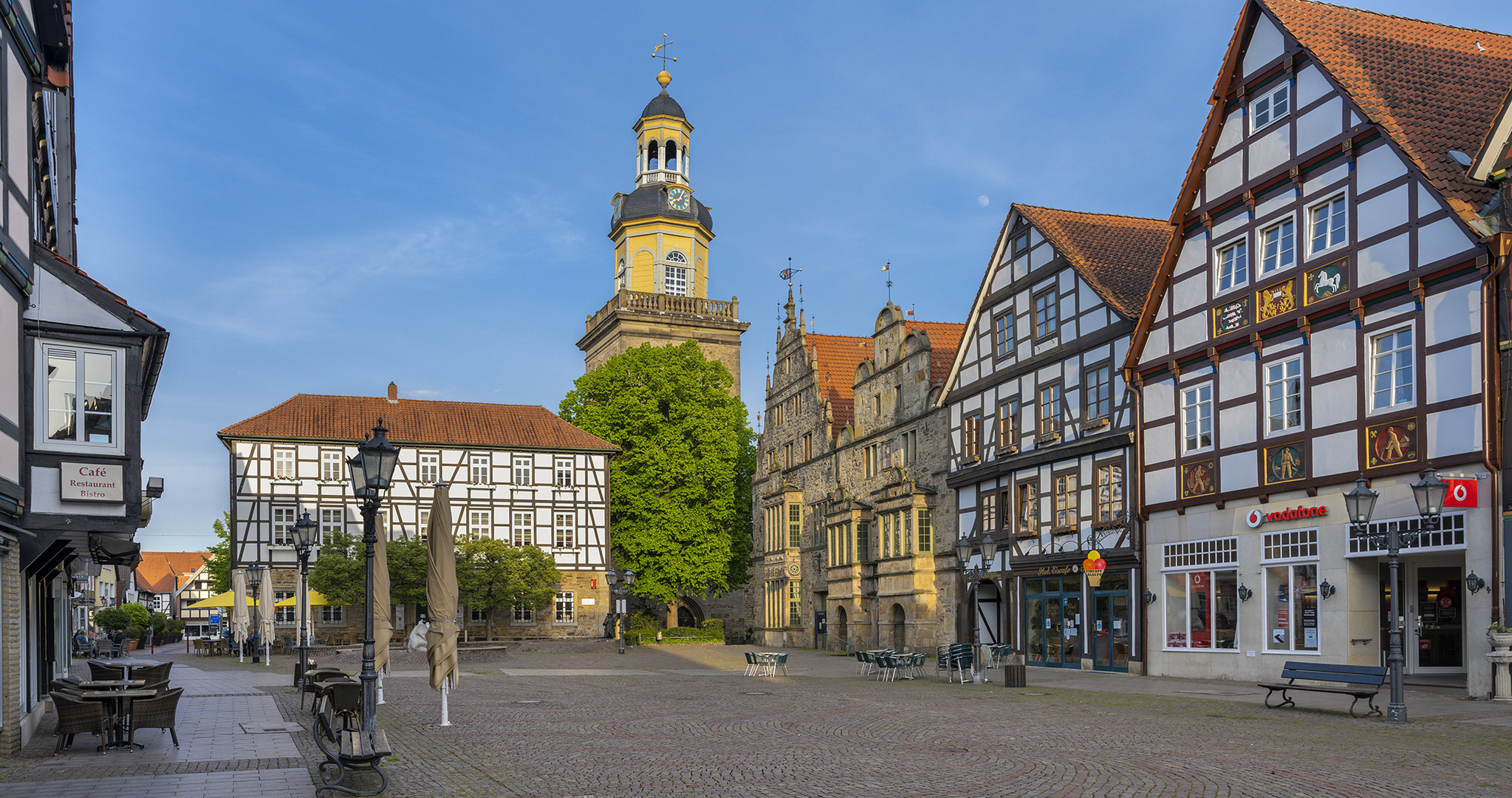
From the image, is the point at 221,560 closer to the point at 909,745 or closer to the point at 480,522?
the point at 480,522

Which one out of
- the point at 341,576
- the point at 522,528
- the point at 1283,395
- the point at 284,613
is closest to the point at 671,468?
the point at 522,528

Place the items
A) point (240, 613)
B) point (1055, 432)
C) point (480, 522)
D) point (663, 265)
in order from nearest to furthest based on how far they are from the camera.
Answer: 1. point (1055, 432)
2. point (240, 613)
3. point (480, 522)
4. point (663, 265)

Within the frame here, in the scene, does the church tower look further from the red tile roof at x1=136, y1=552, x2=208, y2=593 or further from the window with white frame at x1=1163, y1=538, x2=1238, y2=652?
the red tile roof at x1=136, y1=552, x2=208, y2=593

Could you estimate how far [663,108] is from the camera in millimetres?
76688

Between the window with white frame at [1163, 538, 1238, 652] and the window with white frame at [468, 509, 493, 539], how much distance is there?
1454 inches

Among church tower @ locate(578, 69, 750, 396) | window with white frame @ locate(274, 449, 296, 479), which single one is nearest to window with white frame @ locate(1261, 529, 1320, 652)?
window with white frame @ locate(274, 449, 296, 479)

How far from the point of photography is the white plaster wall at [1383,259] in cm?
2234

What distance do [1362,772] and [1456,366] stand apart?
1072cm

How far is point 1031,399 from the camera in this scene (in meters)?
34.6

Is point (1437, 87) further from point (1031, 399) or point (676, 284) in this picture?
point (676, 284)

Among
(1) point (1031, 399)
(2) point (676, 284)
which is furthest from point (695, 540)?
(1) point (1031, 399)

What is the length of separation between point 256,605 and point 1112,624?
3124 cm

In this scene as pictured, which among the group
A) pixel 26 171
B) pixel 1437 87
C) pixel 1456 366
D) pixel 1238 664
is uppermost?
pixel 1437 87

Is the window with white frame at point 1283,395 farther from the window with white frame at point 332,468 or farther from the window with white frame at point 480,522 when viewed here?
the window with white frame at point 332,468
